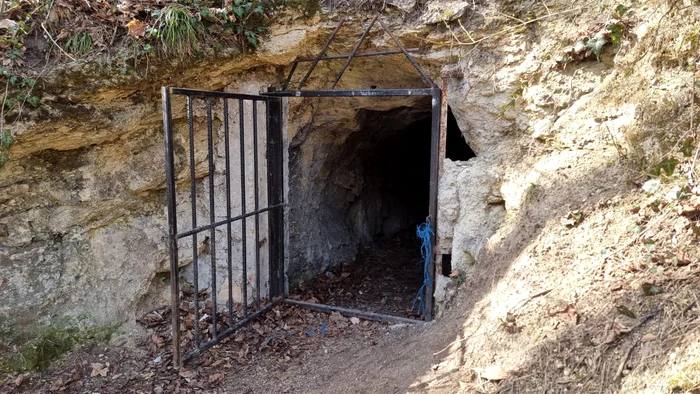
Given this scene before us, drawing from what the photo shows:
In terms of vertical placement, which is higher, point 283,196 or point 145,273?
point 283,196

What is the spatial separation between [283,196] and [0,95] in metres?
2.47

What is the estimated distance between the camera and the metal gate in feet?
15.8

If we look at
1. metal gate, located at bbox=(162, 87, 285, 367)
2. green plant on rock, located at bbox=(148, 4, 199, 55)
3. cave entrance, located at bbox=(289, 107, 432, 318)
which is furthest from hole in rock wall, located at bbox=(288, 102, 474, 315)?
green plant on rock, located at bbox=(148, 4, 199, 55)

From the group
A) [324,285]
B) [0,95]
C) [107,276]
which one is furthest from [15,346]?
[324,285]

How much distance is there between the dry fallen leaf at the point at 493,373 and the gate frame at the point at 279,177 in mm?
1645

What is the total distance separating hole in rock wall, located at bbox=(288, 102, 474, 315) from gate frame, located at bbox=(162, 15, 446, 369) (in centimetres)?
Answer: 24

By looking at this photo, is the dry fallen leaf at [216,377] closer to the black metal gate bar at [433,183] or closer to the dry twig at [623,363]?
the black metal gate bar at [433,183]

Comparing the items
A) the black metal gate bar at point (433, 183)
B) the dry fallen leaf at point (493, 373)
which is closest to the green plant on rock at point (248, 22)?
the black metal gate bar at point (433, 183)

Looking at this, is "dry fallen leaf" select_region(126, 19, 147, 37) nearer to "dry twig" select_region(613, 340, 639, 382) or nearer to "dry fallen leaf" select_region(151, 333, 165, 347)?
"dry fallen leaf" select_region(151, 333, 165, 347)

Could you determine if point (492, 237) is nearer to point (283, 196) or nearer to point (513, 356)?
point (513, 356)

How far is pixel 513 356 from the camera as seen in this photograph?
2969 millimetres

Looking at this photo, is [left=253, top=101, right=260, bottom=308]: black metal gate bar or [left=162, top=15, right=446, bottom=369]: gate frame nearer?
[left=162, top=15, right=446, bottom=369]: gate frame

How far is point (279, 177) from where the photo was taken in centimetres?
527

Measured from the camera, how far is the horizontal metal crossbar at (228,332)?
4.24 meters
